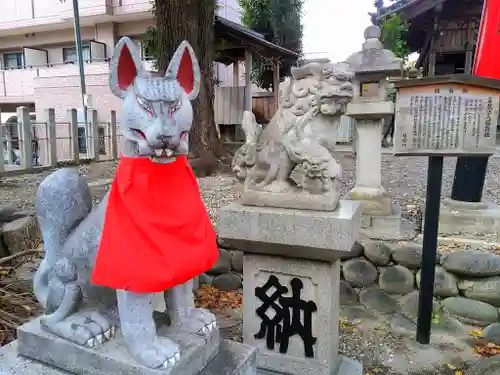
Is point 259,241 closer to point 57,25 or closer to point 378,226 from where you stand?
point 378,226

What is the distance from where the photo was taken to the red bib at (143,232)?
4.87ft

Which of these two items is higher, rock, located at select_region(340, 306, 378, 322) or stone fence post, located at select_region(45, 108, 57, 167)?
stone fence post, located at select_region(45, 108, 57, 167)

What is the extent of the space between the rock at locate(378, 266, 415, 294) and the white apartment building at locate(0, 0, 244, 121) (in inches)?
499

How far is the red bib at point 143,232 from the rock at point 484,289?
3.60 meters

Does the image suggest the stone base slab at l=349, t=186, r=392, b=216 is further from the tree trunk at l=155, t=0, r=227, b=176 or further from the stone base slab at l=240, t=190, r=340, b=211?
the tree trunk at l=155, t=0, r=227, b=176

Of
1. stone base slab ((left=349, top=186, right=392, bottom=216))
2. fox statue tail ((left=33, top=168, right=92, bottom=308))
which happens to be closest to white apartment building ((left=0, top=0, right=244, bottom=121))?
stone base slab ((left=349, top=186, right=392, bottom=216))

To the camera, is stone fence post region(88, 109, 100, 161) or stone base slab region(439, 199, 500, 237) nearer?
stone base slab region(439, 199, 500, 237)

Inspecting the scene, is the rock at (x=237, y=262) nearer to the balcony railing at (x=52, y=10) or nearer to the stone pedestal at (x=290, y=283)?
the stone pedestal at (x=290, y=283)

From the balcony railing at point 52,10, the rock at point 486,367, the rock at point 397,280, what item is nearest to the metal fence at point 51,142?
the balcony railing at point 52,10

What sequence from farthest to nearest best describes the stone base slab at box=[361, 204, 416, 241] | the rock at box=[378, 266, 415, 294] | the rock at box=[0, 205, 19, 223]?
the stone base slab at box=[361, 204, 416, 241]
the rock at box=[0, 205, 19, 223]
the rock at box=[378, 266, 415, 294]

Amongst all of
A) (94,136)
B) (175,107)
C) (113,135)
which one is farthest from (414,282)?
(113,135)

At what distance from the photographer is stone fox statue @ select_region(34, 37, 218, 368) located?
1.44m

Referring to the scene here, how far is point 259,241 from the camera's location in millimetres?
2668

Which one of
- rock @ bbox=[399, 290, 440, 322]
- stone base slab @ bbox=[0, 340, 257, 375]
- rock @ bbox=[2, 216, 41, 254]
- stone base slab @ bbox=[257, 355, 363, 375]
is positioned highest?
stone base slab @ bbox=[0, 340, 257, 375]
